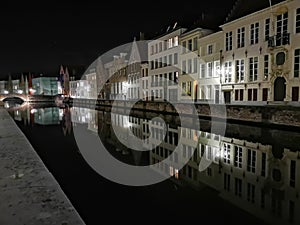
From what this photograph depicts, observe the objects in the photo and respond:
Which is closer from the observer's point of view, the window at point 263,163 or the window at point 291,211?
the window at point 291,211

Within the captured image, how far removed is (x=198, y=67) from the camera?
103 feet

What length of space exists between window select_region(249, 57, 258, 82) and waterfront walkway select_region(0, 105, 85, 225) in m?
21.3

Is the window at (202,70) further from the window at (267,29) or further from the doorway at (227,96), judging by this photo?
the window at (267,29)

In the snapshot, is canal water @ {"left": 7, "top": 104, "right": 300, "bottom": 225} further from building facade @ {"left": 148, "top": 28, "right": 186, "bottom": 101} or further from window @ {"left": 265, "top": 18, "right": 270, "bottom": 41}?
building facade @ {"left": 148, "top": 28, "right": 186, "bottom": 101}

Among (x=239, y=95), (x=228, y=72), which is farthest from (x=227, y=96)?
(x=228, y=72)

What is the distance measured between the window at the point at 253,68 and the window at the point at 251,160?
13.8 metres

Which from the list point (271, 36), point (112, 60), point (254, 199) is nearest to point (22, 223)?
point (254, 199)

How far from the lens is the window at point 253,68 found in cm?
2367

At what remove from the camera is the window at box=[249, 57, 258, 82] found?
77.7 feet

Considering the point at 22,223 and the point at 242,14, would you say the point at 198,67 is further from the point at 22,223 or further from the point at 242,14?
the point at 22,223

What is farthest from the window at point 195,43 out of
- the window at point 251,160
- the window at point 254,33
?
the window at point 251,160

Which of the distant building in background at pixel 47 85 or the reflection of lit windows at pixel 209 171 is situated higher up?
the distant building in background at pixel 47 85

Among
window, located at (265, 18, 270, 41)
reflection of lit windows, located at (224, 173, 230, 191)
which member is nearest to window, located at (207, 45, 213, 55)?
window, located at (265, 18, 270, 41)

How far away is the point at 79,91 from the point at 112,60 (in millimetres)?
26078
